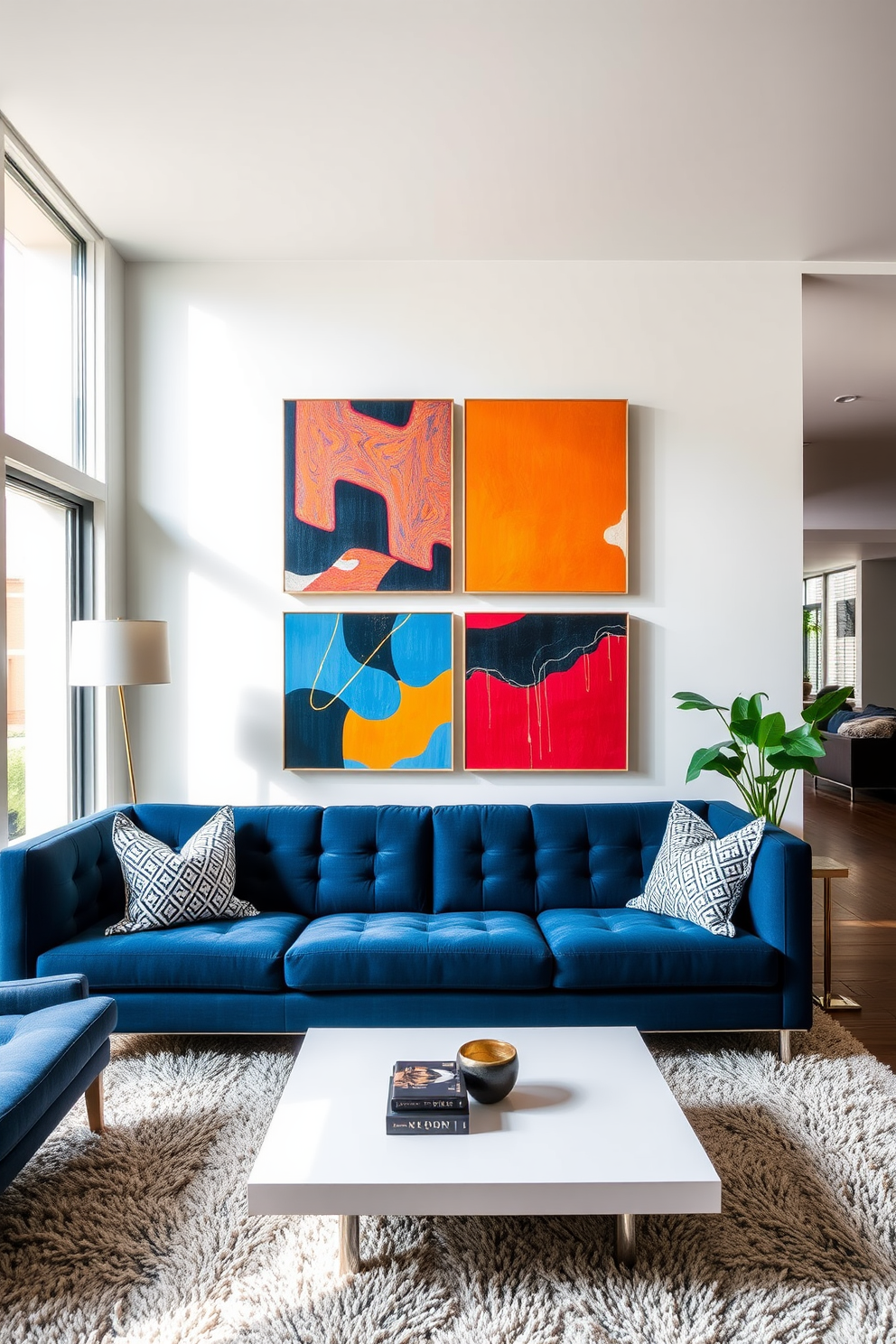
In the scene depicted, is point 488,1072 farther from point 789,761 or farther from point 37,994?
point 789,761

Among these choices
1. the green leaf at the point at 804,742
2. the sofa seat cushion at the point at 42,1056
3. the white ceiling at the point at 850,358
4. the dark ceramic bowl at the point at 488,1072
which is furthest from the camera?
the white ceiling at the point at 850,358

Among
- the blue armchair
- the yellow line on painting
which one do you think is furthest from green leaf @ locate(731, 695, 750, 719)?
the blue armchair

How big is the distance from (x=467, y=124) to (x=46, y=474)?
1.86 meters

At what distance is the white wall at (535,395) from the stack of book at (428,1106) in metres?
1.82

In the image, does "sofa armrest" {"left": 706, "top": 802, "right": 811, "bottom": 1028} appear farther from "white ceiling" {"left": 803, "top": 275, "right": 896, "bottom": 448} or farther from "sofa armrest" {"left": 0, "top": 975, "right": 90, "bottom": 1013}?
"white ceiling" {"left": 803, "top": 275, "right": 896, "bottom": 448}

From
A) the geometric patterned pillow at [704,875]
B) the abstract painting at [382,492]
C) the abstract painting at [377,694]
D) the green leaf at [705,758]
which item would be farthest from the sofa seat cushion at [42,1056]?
the green leaf at [705,758]

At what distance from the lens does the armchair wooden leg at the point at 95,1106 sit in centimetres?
235

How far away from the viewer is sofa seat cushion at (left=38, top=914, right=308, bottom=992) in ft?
8.89

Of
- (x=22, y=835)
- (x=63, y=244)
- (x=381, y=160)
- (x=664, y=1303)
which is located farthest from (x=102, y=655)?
(x=664, y=1303)

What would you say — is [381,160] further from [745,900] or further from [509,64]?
[745,900]

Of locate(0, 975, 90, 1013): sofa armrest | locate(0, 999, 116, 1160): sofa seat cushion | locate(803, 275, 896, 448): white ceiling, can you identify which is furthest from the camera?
locate(803, 275, 896, 448): white ceiling

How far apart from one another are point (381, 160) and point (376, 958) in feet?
8.74

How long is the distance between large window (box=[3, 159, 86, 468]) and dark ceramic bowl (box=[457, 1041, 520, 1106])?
2.56m

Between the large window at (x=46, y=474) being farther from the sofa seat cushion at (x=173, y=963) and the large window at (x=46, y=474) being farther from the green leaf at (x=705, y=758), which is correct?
the green leaf at (x=705, y=758)
